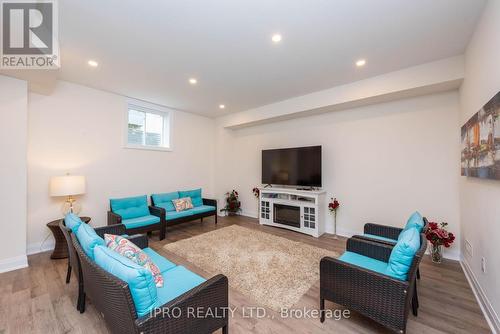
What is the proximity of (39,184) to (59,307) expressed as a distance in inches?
89.2

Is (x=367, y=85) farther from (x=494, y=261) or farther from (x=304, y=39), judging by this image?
(x=494, y=261)

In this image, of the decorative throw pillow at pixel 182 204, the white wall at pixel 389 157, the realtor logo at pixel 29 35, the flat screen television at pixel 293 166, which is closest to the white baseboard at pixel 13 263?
the decorative throw pillow at pixel 182 204

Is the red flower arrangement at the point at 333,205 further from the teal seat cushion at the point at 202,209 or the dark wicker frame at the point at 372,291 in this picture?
the teal seat cushion at the point at 202,209

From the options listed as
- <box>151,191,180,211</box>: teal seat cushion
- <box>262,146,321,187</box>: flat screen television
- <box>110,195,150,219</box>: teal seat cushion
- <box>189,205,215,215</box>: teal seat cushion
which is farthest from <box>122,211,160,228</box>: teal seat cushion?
<box>262,146,321,187</box>: flat screen television

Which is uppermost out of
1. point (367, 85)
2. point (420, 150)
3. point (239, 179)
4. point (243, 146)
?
point (367, 85)

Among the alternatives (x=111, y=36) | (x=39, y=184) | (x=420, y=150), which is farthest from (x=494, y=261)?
(x=39, y=184)

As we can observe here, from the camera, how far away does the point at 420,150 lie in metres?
3.29

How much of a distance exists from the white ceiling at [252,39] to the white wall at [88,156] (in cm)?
51

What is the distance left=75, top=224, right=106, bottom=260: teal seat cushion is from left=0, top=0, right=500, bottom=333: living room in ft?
0.06

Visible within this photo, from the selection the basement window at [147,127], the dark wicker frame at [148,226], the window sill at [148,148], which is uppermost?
the basement window at [147,127]

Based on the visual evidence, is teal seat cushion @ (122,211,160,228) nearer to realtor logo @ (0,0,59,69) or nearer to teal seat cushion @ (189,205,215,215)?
teal seat cushion @ (189,205,215,215)

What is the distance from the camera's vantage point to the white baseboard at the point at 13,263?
2646 millimetres

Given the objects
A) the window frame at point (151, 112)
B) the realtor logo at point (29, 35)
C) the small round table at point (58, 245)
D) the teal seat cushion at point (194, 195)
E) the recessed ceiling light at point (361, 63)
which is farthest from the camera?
the teal seat cushion at point (194, 195)

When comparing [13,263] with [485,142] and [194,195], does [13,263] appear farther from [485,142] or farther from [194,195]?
[485,142]
